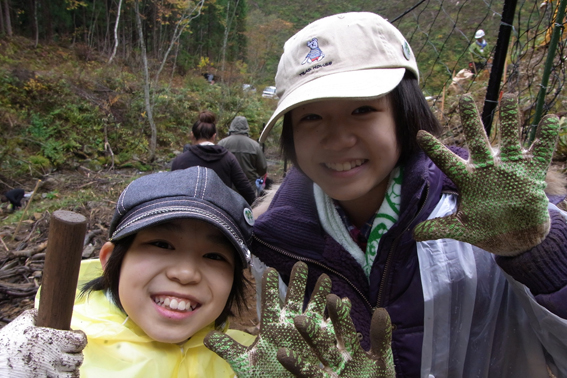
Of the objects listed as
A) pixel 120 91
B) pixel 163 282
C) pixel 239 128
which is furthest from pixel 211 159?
pixel 120 91

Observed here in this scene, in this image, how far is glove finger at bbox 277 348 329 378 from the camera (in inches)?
35.2

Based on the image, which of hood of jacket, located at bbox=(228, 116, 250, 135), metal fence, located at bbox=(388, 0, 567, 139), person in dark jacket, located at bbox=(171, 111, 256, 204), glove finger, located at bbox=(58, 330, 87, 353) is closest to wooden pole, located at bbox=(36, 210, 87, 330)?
glove finger, located at bbox=(58, 330, 87, 353)

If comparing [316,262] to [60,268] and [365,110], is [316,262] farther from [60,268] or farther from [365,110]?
[60,268]

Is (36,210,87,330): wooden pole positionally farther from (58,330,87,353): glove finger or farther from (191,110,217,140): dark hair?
(191,110,217,140): dark hair

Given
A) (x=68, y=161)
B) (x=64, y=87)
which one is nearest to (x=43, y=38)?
(x=64, y=87)

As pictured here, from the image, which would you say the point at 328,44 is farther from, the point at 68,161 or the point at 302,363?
the point at 68,161

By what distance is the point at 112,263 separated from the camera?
52.4 inches

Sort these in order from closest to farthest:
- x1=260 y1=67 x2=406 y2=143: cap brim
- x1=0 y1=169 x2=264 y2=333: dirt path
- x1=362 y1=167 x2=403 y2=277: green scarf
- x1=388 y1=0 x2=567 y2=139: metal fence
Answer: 1. x1=260 y1=67 x2=406 y2=143: cap brim
2. x1=362 y1=167 x2=403 y2=277: green scarf
3. x1=388 y1=0 x2=567 y2=139: metal fence
4. x1=0 y1=169 x2=264 y2=333: dirt path

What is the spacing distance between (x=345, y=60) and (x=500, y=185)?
2.08ft

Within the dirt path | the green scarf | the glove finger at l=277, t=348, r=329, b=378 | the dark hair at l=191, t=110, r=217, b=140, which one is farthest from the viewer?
the dark hair at l=191, t=110, r=217, b=140

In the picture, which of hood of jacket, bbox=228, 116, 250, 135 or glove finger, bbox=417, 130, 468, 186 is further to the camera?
hood of jacket, bbox=228, 116, 250, 135

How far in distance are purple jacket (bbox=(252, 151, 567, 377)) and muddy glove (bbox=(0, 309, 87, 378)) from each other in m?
0.73

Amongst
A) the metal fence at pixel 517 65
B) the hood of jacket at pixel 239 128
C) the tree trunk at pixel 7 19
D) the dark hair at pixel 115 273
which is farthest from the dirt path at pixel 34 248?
the tree trunk at pixel 7 19

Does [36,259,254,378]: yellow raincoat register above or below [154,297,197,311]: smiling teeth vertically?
below
